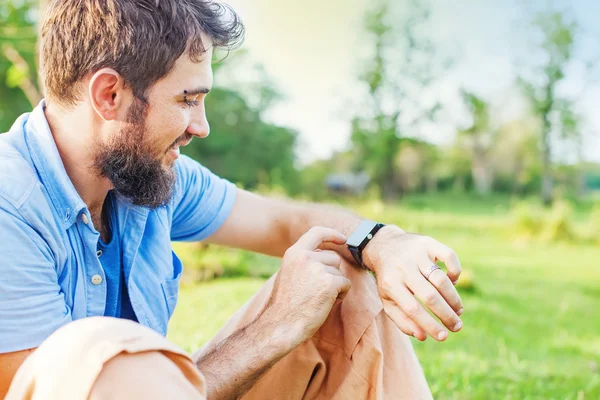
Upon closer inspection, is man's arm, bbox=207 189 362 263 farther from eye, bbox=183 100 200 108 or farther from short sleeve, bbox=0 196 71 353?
short sleeve, bbox=0 196 71 353

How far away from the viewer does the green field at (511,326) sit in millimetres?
3155

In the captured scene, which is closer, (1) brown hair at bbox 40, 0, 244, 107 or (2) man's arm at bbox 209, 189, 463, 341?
(2) man's arm at bbox 209, 189, 463, 341

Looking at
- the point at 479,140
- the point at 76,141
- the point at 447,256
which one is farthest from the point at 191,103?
the point at 479,140

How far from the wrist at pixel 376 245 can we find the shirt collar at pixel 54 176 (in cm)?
86

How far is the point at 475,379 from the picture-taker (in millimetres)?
3127

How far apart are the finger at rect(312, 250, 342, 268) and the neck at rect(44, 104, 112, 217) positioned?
691 millimetres

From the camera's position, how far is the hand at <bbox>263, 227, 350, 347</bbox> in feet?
5.39

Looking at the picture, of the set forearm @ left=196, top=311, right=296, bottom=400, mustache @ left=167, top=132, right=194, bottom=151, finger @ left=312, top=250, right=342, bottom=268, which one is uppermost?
mustache @ left=167, top=132, right=194, bottom=151

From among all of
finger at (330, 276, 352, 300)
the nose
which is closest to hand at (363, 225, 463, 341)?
finger at (330, 276, 352, 300)

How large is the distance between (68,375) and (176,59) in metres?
1.08

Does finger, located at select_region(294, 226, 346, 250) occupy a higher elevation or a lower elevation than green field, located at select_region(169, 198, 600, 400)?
higher

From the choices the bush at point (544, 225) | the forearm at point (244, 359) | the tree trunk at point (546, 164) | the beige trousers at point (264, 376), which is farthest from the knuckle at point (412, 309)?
the tree trunk at point (546, 164)

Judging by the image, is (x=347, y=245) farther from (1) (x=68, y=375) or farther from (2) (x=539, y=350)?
(2) (x=539, y=350)

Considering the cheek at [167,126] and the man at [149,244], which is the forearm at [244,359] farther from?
the cheek at [167,126]
